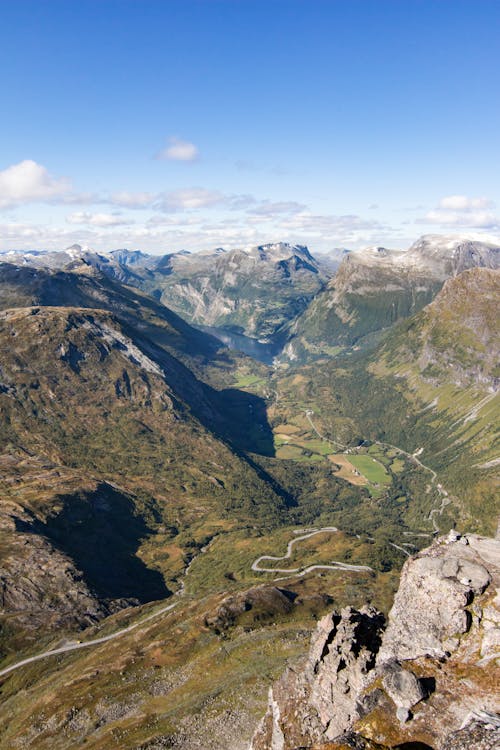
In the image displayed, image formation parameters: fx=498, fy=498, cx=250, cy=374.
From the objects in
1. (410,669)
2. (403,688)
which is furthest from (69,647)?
(403,688)

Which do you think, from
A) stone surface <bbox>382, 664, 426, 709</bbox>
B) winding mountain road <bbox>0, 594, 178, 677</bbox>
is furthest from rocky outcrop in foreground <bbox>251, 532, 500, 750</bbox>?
winding mountain road <bbox>0, 594, 178, 677</bbox>

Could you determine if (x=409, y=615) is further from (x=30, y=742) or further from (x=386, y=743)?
(x=30, y=742)

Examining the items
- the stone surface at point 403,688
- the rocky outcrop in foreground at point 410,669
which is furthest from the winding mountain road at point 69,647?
the stone surface at point 403,688

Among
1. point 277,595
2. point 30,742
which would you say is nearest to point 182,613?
point 277,595

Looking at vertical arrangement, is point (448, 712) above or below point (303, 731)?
above

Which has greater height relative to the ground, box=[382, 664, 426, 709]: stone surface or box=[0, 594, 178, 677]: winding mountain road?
box=[382, 664, 426, 709]: stone surface

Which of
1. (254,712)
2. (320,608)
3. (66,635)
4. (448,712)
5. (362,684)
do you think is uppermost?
(448,712)

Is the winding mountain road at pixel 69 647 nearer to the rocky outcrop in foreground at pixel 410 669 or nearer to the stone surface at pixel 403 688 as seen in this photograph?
the rocky outcrop in foreground at pixel 410 669

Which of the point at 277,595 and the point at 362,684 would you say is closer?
the point at 362,684

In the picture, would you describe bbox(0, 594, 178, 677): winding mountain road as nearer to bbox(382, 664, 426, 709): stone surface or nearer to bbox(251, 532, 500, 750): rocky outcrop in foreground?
bbox(251, 532, 500, 750): rocky outcrop in foreground
